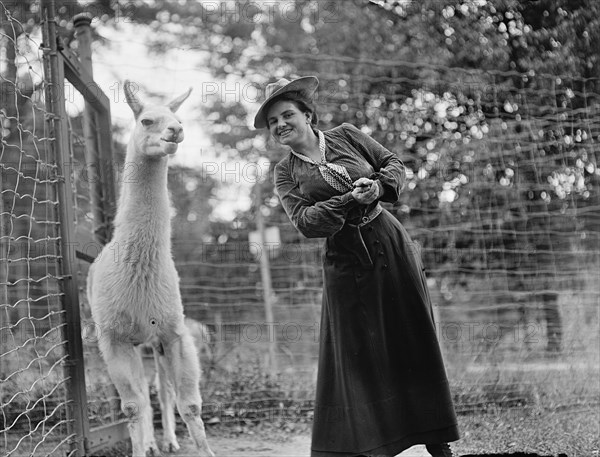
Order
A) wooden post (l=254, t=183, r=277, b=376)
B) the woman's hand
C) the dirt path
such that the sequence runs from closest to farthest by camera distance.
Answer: the woman's hand < the dirt path < wooden post (l=254, t=183, r=277, b=376)

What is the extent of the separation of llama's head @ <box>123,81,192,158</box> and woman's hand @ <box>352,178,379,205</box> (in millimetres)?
1112

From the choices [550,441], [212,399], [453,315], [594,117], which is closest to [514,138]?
[594,117]

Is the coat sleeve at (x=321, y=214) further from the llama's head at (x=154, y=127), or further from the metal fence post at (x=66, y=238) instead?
the metal fence post at (x=66, y=238)

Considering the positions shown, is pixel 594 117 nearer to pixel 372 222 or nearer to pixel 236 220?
pixel 372 222

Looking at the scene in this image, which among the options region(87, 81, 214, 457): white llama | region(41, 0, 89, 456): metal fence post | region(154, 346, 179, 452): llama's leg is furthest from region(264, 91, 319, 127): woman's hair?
region(154, 346, 179, 452): llama's leg

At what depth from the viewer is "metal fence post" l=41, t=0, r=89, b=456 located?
3922 millimetres

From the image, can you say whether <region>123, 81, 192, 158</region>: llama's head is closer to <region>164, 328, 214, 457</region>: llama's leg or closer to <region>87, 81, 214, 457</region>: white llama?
<region>87, 81, 214, 457</region>: white llama

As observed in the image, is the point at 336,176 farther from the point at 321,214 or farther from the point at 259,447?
the point at 259,447

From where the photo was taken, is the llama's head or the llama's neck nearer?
the llama's head

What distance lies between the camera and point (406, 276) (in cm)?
323

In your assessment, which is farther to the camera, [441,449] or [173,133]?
[173,133]

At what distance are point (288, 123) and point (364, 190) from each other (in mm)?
510

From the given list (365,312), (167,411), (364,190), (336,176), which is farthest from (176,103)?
(167,411)

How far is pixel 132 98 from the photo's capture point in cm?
385
